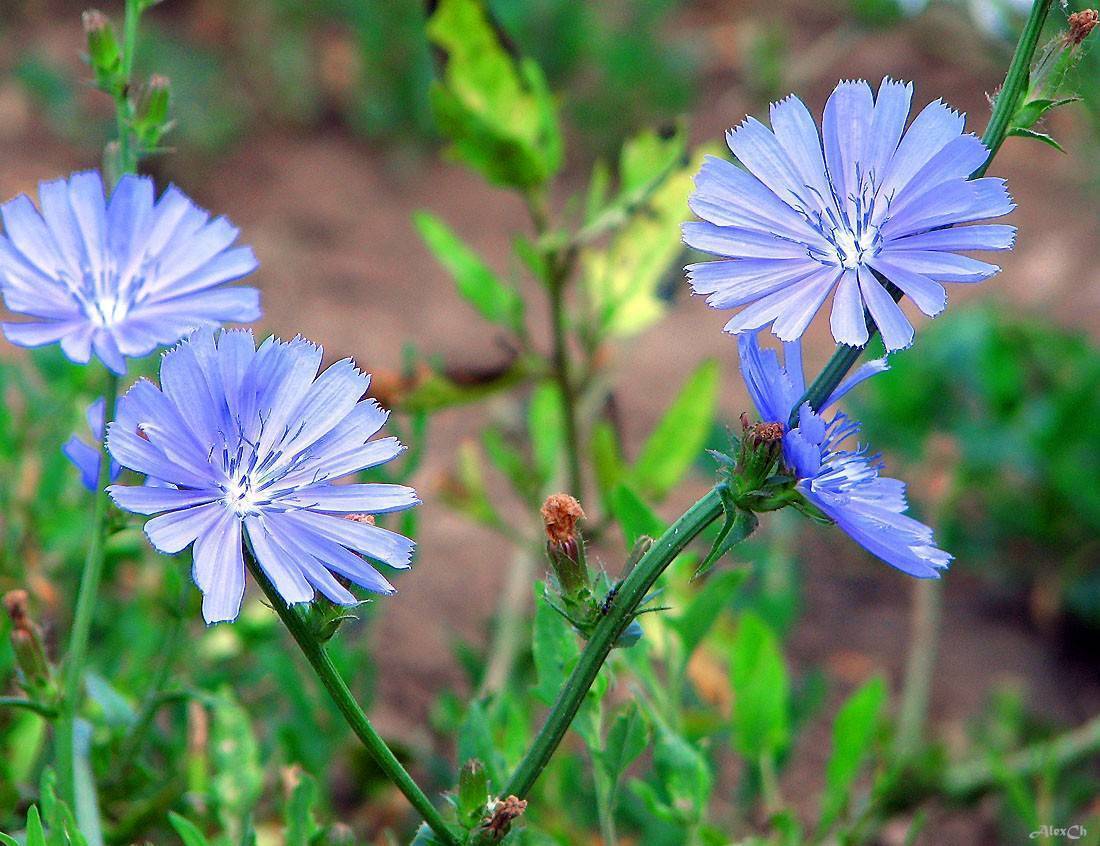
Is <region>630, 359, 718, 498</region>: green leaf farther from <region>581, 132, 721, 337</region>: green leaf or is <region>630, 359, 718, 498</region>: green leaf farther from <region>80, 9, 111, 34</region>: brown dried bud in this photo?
<region>80, 9, 111, 34</region>: brown dried bud

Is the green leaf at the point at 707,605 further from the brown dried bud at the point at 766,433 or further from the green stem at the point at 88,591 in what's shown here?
the green stem at the point at 88,591

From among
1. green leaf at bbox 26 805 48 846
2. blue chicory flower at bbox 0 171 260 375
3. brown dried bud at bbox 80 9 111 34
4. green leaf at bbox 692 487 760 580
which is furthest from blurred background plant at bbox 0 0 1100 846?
brown dried bud at bbox 80 9 111 34

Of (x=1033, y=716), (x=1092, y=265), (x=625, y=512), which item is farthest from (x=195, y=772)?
(x=1092, y=265)

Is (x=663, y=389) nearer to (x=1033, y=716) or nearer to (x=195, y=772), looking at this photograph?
(x=1033, y=716)

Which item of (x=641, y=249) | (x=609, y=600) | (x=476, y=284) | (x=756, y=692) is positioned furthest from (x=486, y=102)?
(x=609, y=600)

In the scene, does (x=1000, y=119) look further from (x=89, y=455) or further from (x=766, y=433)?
(x=89, y=455)

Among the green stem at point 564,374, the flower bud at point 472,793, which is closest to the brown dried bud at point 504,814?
the flower bud at point 472,793
